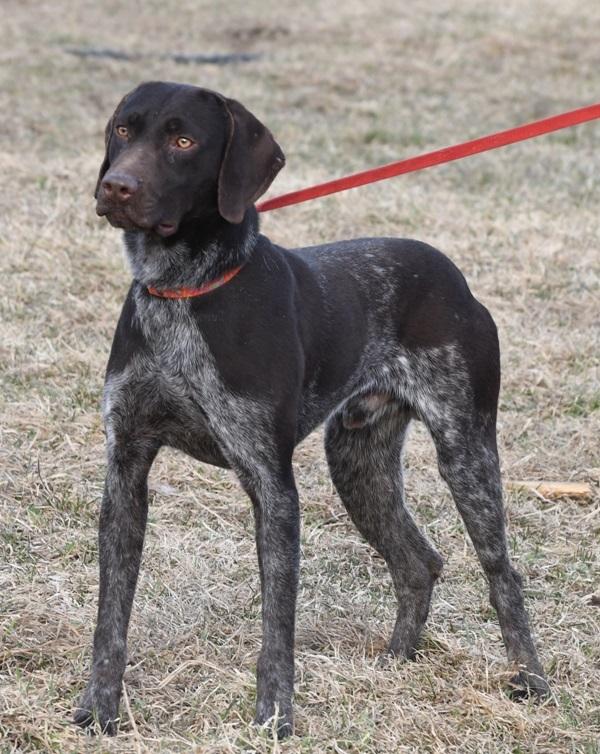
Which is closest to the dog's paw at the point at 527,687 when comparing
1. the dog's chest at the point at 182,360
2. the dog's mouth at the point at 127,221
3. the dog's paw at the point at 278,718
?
the dog's paw at the point at 278,718

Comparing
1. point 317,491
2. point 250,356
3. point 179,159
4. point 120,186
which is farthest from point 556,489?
point 120,186

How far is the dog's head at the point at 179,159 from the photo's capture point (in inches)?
146

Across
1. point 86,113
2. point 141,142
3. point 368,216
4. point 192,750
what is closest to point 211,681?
point 192,750

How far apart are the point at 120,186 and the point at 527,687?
2.17m

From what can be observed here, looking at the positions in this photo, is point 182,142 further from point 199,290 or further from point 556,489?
point 556,489

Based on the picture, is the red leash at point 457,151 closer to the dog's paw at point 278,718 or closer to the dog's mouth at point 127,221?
the dog's mouth at point 127,221

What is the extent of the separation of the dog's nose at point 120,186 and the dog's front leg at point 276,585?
0.92 meters

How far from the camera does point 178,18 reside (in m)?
19.9

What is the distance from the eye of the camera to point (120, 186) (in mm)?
3635

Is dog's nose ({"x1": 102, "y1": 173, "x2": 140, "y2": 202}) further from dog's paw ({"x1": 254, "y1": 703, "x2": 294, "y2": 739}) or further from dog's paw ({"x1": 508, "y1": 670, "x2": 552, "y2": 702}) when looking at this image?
dog's paw ({"x1": 508, "y1": 670, "x2": 552, "y2": 702})

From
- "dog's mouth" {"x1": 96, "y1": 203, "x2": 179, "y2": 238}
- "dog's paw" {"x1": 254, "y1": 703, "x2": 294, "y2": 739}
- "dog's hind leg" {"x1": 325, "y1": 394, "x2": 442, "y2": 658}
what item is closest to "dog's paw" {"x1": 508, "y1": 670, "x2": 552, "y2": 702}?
"dog's hind leg" {"x1": 325, "y1": 394, "x2": 442, "y2": 658}

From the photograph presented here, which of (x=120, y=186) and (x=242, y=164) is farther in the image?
(x=242, y=164)

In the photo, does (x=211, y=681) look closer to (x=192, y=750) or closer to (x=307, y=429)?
(x=192, y=750)

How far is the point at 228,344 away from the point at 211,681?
1.16m
